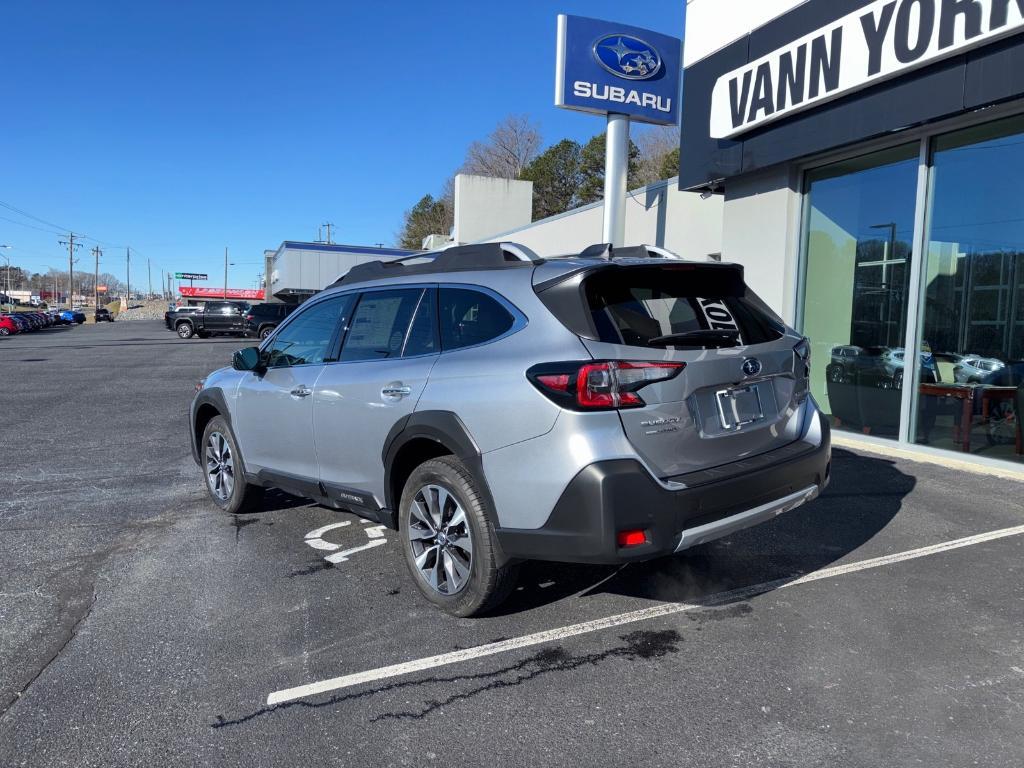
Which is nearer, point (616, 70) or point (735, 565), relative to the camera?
point (735, 565)

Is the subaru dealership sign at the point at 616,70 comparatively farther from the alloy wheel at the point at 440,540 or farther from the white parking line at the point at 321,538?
the alloy wheel at the point at 440,540

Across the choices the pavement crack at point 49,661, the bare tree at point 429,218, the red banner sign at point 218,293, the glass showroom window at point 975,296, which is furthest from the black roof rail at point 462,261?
the red banner sign at point 218,293

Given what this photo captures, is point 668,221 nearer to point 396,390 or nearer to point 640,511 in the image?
point 396,390

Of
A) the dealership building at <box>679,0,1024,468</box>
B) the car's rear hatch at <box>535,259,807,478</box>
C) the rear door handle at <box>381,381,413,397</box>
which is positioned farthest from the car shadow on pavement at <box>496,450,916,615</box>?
the dealership building at <box>679,0,1024,468</box>

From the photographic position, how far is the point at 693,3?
10258 mm

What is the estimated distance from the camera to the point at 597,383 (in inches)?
121

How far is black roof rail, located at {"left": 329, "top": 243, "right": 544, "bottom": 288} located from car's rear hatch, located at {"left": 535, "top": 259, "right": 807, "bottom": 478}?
0.31 meters

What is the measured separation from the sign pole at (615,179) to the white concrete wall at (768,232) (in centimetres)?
252

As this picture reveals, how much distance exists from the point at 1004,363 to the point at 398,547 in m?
5.95

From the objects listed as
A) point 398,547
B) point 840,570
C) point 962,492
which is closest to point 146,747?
point 398,547

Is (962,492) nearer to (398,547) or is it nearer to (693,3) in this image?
(398,547)

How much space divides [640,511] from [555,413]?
528 millimetres

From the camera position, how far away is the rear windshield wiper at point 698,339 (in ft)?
10.7

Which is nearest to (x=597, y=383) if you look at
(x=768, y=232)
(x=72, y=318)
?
(x=768, y=232)
